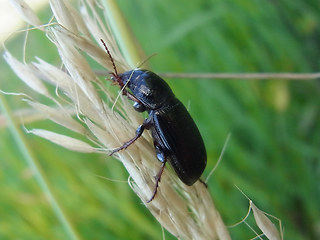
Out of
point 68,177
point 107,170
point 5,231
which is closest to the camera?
point 5,231

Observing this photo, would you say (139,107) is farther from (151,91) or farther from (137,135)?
(137,135)

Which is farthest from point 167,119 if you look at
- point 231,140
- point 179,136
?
point 231,140

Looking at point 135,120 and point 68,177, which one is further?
point 68,177

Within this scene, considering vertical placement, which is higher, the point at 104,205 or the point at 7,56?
the point at 7,56

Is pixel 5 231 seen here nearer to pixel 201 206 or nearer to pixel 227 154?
pixel 227 154

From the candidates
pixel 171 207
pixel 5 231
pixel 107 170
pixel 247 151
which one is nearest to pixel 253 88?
pixel 247 151

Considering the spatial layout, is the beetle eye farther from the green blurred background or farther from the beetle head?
the green blurred background
